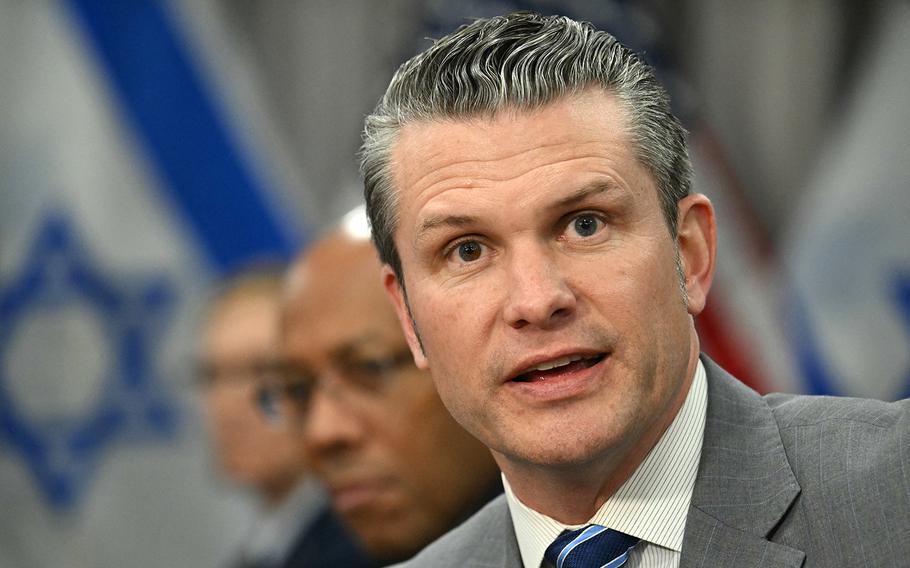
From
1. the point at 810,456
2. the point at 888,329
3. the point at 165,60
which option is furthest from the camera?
the point at 165,60

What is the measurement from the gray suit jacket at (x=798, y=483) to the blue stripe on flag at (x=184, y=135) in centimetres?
398

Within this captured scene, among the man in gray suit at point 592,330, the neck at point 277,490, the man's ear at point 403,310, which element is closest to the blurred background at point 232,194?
the neck at point 277,490

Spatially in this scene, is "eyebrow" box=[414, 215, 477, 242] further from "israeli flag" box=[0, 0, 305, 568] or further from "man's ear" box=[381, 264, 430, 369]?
"israeli flag" box=[0, 0, 305, 568]

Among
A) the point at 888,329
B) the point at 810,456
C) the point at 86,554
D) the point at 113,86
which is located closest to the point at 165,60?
the point at 113,86

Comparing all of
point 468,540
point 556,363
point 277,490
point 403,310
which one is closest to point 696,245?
point 556,363

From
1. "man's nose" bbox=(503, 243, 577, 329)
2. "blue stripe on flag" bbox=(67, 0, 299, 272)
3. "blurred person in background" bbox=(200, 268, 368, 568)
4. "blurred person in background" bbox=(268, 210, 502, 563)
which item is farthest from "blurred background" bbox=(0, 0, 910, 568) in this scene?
"man's nose" bbox=(503, 243, 577, 329)

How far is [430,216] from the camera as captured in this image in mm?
1971

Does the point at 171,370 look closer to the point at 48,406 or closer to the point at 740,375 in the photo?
the point at 48,406

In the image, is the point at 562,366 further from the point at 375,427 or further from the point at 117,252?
the point at 117,252

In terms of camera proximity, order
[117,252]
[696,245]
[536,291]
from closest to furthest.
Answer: [536,291] < [696,245] < [117,252]

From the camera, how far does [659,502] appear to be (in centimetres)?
192

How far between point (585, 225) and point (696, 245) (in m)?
0.28

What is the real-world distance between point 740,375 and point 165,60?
9.51ft

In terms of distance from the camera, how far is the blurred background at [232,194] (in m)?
5.39
